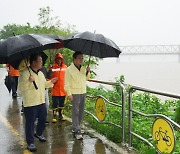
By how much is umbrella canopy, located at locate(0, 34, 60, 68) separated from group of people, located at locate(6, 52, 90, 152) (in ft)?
0.69

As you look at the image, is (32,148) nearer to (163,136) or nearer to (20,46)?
(20,46)

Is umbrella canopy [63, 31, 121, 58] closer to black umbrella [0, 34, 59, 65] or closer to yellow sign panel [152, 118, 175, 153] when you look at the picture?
black umbrella [0, 34, 59, 65]

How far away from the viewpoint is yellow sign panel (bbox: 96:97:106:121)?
209 inches

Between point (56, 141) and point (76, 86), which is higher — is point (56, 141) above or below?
below

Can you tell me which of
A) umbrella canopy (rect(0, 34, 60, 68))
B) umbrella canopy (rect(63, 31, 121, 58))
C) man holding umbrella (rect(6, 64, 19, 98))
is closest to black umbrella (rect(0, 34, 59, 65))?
umbrella canopy (rect(0, 34, 60, 68))

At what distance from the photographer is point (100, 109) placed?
17.8ft

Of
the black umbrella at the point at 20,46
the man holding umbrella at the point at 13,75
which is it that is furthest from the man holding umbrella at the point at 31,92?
the man holding umbrella at the point at 13,75

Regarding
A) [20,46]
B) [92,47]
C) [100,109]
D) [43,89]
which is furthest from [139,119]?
[20,46]

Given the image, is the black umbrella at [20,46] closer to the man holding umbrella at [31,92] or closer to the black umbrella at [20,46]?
the black umbrella at [20,46]

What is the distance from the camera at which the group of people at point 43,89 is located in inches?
170

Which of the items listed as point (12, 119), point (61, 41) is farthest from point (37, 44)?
point (12, 119)

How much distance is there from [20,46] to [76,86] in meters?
1.39

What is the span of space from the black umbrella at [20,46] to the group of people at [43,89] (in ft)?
0.66

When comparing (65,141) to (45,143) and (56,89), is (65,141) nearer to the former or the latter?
(45,143)
